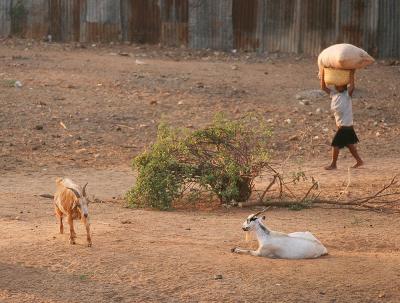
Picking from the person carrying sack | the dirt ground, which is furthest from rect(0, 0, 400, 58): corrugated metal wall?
the person carrying sack

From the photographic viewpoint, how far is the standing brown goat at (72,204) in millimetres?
9047

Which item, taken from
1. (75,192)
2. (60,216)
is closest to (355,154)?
(60,216)

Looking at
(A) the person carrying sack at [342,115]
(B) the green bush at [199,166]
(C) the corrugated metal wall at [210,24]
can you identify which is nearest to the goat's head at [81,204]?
(B) the green bush at [199,166]

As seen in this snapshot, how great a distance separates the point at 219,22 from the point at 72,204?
1338 centimetres

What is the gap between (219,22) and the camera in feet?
72.6

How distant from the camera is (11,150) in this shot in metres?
14.8

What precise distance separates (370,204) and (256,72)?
8310 mm

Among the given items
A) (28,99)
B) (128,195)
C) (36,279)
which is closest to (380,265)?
(36,279)

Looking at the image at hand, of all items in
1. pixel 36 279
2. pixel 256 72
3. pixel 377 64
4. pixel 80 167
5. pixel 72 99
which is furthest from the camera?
pixel 377 64

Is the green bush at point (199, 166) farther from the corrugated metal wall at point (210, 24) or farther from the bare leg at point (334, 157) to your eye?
the corrugated metal wall at point (210, 24)

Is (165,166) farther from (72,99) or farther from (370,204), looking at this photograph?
(72,99)

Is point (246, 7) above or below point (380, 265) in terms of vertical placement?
above

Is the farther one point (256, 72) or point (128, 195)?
point (256, 72)

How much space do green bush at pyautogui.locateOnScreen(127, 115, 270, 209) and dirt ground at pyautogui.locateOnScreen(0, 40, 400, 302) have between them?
26 cm
